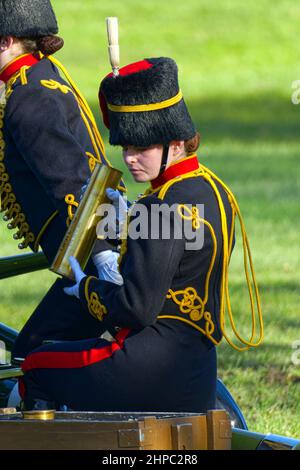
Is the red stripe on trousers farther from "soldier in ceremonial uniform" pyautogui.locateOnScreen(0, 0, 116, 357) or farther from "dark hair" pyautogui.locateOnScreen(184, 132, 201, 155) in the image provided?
"soldier in ceremonial uniform" pyautogui.locateOnScreen(0, 0, 116, 357)

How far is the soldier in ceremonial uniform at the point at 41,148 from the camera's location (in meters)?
4.80

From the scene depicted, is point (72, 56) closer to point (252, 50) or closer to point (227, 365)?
point (252, 50)

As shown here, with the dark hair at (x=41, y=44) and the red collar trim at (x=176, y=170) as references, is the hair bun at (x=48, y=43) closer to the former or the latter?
the dark hair at (x=41, y=44)

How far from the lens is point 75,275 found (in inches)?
164

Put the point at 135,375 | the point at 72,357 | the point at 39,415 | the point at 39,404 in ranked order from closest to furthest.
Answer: the point at 39,415, the point at 135,375, the point at 72,357, the point at 39,404

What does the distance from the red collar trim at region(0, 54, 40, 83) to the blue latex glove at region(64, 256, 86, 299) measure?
3.34ft

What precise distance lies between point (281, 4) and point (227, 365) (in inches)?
1055

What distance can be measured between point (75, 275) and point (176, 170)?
1.41 ft

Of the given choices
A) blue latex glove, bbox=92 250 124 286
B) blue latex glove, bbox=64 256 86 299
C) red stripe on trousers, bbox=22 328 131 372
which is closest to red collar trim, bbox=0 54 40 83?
blue latex glove, bbox=92 250 124 286

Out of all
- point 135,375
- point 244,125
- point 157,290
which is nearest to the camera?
point 157,290

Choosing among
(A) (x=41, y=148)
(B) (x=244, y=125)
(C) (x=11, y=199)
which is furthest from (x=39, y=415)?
(B) (x=244, y=125)

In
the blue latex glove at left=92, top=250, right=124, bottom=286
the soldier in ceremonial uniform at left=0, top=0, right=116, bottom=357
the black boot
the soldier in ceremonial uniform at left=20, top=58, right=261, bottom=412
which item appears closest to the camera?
the soldier in ceremonial uniform at left=20, top=58, right=261, bottom=412

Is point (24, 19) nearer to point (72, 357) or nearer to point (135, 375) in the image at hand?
point (72, 357)

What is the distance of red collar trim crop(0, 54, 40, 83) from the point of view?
498 cm
